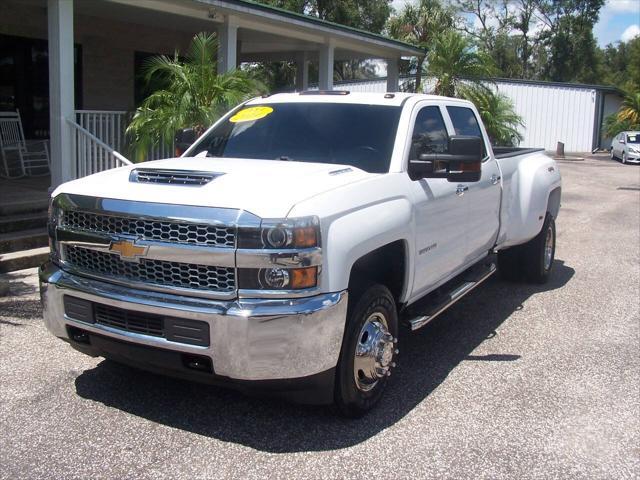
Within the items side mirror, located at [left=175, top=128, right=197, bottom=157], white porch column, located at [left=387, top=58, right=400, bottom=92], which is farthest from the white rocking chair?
white porch column, located at [left=387, top=58, right=400, bottom=92]

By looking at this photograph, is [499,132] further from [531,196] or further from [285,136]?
[285,136]

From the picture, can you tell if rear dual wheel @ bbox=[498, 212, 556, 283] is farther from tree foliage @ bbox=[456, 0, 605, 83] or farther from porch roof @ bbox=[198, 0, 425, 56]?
tree foliage @ bbox=[456, 0, 605, 83]

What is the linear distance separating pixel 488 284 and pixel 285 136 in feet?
12.5

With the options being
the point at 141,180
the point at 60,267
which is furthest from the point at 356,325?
the point at 60,267

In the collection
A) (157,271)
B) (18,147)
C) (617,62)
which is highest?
(617,62)

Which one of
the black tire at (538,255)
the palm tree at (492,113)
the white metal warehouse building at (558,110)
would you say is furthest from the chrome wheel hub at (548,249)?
the white metal warehouse building at (558,110)

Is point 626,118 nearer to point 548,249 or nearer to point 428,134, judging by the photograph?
point 548,249

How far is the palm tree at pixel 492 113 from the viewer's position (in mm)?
19469

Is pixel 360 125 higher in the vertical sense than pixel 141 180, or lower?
higher

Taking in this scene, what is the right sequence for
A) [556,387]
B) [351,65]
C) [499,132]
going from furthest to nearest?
[351,65] → [499,132] → [556,387]

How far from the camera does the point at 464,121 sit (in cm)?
621

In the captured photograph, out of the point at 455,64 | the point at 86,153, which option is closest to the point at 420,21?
the point at 455,64

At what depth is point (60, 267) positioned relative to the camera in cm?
419

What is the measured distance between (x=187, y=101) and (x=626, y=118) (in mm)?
35730
